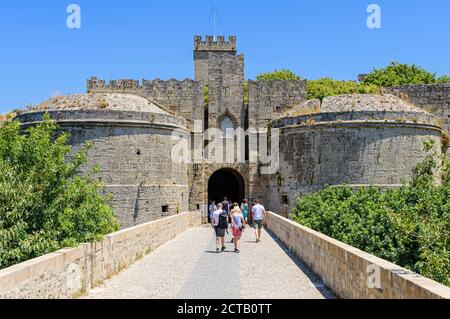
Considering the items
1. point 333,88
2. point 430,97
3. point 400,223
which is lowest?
point 400,223

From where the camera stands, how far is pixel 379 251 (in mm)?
11500

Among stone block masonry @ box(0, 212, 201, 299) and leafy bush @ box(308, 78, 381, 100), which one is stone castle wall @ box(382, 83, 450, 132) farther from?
stone block masonry @ box(0, 212, 201, 299)

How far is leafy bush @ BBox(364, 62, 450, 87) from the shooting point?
1668 inches

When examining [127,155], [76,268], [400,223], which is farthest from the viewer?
[127,155]

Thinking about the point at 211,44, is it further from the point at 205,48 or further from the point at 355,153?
the point at 355,153

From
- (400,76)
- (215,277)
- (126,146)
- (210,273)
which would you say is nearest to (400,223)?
(215,277)

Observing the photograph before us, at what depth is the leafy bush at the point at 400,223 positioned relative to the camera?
909cm

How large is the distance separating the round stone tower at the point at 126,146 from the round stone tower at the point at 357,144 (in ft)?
19.3

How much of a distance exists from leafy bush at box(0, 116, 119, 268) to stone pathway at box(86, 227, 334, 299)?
1.20 m

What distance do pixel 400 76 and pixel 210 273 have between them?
36888 mm

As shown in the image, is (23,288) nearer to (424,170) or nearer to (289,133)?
(424,170)

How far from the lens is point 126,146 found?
23.3 meters
